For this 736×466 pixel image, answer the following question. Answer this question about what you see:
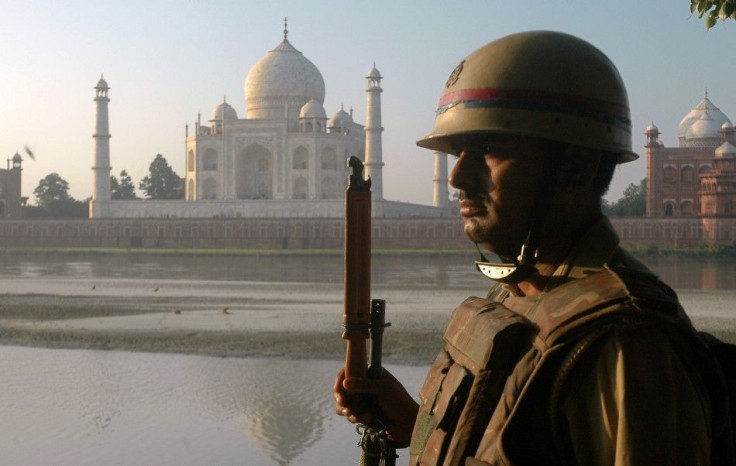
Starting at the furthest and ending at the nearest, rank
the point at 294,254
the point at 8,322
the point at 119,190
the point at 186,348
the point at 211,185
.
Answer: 1. the point at 119,190
2. the point at 211,185
3. the point at 294,254
4. the point at 8,322
5. the point at 186,348

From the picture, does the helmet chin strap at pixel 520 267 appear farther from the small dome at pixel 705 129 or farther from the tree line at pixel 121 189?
the tree line at pixel 121 189

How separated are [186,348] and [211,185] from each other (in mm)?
32095

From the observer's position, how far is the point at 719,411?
103 centimetres

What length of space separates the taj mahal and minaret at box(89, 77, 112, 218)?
1.4 inches

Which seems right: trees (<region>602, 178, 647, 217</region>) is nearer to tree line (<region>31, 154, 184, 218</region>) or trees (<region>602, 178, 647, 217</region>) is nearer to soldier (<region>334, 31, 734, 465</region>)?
tree line (<region>31, 154, 184, 218</region>)

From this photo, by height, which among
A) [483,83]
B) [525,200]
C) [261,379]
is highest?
[483,83]

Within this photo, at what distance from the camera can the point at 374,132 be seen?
34.9 meters

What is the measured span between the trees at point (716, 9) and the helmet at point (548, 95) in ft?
8.01

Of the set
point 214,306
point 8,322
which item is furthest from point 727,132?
point 8,322

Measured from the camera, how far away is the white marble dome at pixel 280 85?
38.3 m

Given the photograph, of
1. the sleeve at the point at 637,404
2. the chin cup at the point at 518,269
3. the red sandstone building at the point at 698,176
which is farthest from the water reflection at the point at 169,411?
the red sandstone building at the point at 698,176

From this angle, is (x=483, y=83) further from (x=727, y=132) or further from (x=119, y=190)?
(x=119, y=190)

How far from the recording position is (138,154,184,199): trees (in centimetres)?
4959

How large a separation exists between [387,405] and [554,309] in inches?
22.7
